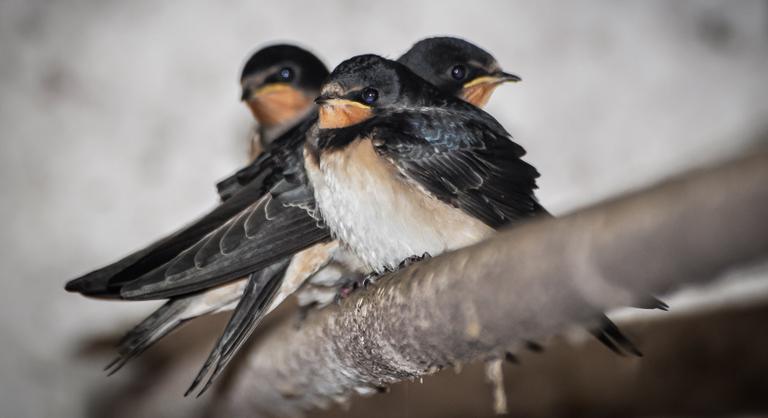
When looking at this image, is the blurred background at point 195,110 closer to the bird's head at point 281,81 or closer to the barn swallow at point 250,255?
the bird's head at point 281,81

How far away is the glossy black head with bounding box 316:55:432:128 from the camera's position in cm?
179

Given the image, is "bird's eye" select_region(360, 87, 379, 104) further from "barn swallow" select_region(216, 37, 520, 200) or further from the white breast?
"barn swallow" select_region(216, 37, 520, 200)

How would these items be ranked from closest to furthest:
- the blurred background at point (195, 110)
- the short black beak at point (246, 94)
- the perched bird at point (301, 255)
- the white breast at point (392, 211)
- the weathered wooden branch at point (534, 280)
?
the weathered wooden branch at point (534, 280) → the white breast at point (392, 211) → the perched bird at point (301, 255) → the short black beak at point (246, 94) → the blurred background at point (195, 110)

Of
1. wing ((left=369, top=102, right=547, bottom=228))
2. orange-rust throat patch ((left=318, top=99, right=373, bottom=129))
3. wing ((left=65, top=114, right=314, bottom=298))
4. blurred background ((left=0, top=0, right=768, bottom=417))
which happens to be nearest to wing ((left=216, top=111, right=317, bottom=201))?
wing ((left=65, top=114, right=314, bottom=298))

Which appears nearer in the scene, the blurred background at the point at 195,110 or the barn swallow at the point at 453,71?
the barn swallow at the point at 453,71

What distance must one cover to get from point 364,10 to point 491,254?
7.29ft

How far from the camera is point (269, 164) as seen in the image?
7.06 ft

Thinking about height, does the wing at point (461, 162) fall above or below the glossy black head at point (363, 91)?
below

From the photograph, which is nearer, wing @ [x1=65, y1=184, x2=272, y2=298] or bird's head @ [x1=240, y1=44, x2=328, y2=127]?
wing @ [x1=65, y1=184, x2=272, y2=298]

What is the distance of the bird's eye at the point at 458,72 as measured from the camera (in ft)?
7.32

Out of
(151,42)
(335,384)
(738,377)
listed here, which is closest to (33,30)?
(151,42)

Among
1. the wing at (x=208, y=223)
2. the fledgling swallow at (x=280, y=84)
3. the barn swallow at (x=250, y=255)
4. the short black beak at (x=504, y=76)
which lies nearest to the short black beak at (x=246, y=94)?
the fledgling swallow at (x=280, y=84)

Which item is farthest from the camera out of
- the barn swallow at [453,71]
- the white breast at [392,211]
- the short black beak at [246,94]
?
the short black beak at [246,94]

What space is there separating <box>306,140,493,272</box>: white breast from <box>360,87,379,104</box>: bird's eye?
0.10 metres
